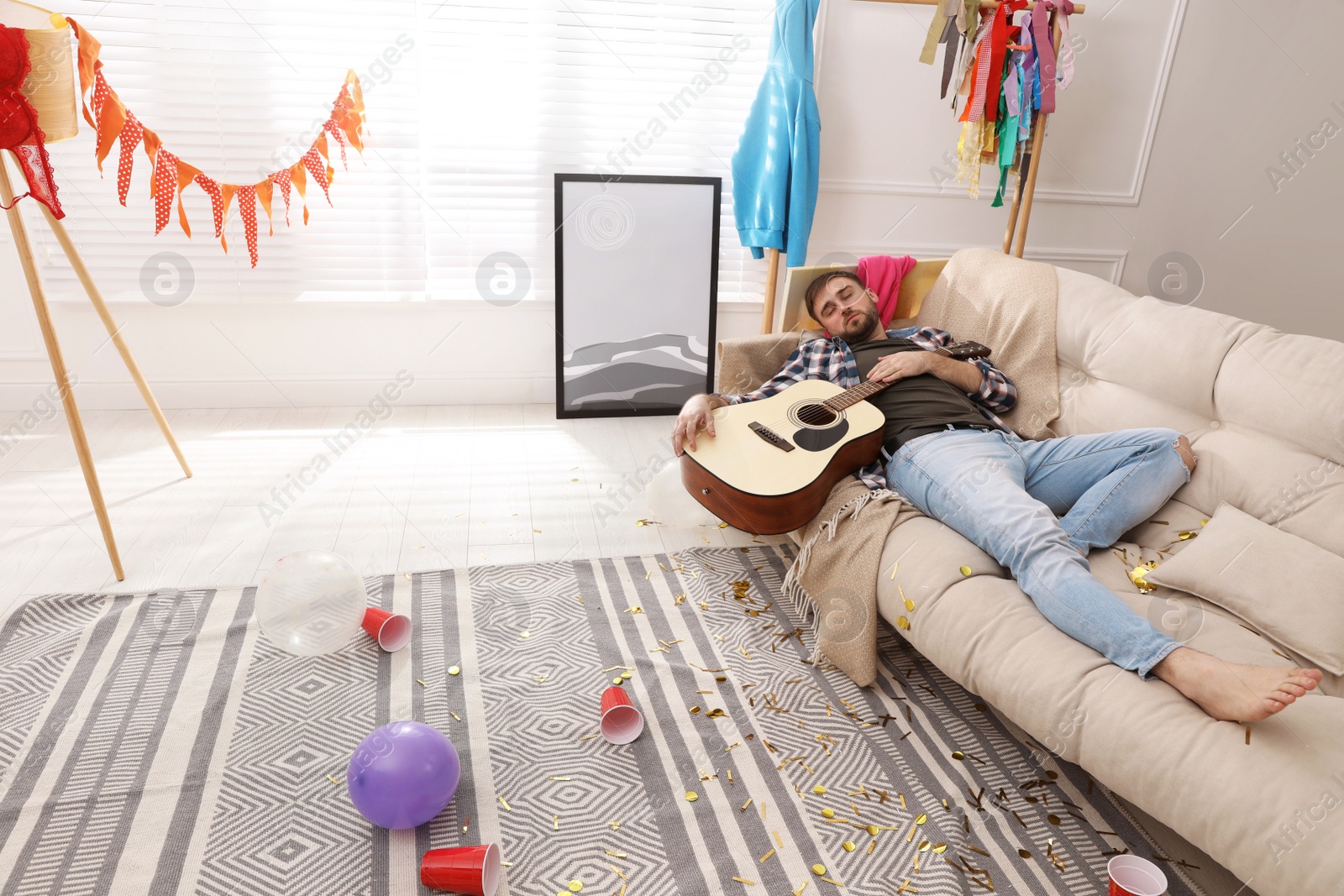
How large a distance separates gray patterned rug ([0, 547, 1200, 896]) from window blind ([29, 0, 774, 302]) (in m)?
1.54

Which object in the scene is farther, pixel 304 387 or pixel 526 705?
pixel 304 387

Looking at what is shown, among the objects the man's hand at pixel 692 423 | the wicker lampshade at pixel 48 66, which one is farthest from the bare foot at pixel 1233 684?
the wicker lampshade at pixel 48 66

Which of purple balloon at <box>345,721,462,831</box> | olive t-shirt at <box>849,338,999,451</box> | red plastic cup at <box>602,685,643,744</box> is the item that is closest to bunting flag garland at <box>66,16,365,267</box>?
purple balloon at <box>345,721,462,831</box>

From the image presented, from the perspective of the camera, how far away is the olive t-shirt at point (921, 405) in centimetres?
216

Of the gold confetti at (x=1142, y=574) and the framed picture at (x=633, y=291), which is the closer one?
the gold confetti at (x=1142, y=574)

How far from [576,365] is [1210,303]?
2960 millimetres

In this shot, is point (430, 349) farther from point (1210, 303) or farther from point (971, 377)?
point (1210, 303)

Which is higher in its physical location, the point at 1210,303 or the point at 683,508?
the point at 1210,303

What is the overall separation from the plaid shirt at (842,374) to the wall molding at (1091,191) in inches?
46.9

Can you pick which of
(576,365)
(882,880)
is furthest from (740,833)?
(576,365)

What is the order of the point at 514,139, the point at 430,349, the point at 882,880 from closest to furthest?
the point at 882,880 < the point at 514,139 < the point at 430,349

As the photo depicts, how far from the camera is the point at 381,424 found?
3223 millimetres

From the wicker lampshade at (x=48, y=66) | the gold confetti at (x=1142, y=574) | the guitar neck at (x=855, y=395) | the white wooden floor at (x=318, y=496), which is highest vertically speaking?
the wicker lampshade at (x=48, y=66)

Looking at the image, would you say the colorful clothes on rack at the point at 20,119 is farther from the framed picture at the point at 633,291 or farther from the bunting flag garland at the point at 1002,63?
the bunting flag garland at the point at 1002,63
